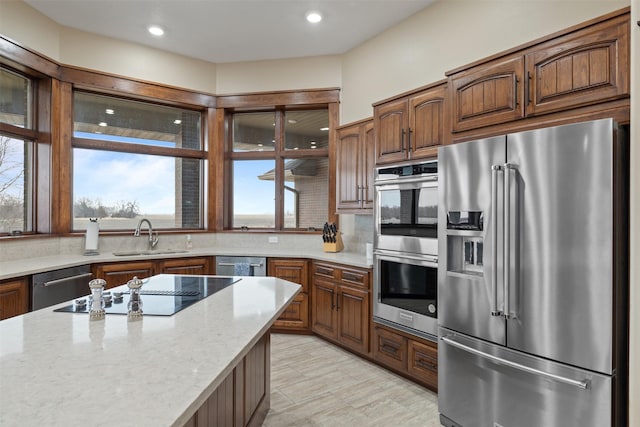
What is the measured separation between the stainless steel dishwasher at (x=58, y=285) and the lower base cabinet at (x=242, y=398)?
6.59 ft

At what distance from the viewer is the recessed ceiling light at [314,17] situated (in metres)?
3.79

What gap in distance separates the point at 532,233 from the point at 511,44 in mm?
1718

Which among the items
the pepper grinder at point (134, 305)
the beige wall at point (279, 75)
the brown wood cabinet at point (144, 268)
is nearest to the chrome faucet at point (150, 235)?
the brown wood cabinet at point (144, 268)

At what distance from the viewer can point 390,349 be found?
3.26 meters

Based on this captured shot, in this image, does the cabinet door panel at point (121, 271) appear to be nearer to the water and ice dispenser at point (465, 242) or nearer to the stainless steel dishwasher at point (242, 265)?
the stainless steel dishwasher at point (242, 265)

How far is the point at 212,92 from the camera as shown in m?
5.03

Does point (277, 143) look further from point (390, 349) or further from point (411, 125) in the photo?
point (390, 349)

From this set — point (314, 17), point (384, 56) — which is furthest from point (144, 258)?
point (384, 56)

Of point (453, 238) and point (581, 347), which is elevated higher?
point (453, 238)

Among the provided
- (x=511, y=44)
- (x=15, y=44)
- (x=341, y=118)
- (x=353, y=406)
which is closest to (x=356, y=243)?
(x=341, y=118)

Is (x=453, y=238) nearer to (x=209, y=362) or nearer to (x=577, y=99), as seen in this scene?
(x=577, y=99)

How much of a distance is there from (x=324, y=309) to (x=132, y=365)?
3.03 meters

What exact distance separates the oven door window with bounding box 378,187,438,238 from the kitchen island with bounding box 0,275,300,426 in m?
1.35

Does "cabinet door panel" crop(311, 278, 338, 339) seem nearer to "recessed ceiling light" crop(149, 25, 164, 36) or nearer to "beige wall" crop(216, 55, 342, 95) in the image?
"beige wall" crop(216, 55, 342, 95)
